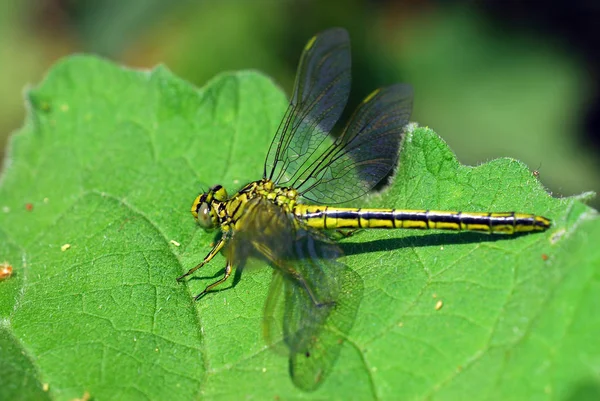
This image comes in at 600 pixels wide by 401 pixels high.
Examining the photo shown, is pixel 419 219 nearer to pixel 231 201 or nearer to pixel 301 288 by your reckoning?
pixel 301 288

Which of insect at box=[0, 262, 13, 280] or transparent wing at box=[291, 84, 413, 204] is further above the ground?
transparent wing at box=[291, 84, 413, 204]

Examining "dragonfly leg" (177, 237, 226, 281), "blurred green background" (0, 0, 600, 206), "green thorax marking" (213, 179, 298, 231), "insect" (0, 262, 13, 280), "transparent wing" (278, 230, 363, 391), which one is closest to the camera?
"transparent wing" (278, 230, 363, 391)

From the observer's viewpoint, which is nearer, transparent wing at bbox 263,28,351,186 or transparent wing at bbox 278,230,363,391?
transparent wing at bbox 278,230,363,391

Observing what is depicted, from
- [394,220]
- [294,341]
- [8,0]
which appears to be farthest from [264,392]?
[8,0]

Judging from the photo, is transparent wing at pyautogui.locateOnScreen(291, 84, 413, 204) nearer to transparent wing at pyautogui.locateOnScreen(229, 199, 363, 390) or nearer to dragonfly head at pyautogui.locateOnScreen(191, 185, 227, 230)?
transparent wing at pyautogui.locateOnScreen(229, 199, 363, 390)

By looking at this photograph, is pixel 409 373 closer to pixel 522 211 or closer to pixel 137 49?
pixel 522 211

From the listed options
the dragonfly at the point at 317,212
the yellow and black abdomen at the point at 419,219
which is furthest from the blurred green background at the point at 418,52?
the yellow and black abdomen at the point at 419,219

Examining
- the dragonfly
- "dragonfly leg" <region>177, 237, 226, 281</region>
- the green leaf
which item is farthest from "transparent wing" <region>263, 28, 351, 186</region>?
"dragonfly leg" <region>177, 237, 226, 281</region>
